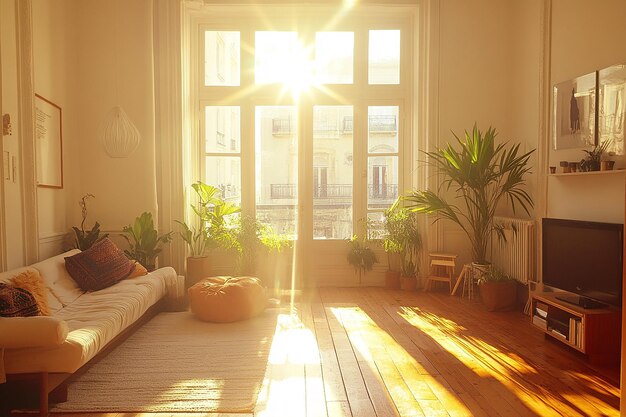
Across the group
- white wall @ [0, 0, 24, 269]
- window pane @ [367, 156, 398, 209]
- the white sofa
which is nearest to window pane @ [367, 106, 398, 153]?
window pane @ [367, 156, 398, 209]

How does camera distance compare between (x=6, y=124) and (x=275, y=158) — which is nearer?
(x=6, y=124)

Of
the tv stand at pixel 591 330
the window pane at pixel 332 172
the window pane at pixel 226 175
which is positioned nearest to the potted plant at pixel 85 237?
the window pane at pixel 226 175

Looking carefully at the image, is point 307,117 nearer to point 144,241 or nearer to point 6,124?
point 144,241

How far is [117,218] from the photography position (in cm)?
566

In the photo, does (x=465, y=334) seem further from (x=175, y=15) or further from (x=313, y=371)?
(x=175, y=15)

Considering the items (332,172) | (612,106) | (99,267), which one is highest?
(612,106)

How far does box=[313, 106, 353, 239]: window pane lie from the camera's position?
20.9 ft

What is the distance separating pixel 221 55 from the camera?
250 inches

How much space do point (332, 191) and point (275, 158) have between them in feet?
2.87

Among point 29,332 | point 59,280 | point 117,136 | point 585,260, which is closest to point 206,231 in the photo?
point 117,136

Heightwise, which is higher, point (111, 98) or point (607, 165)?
point (111, 98)

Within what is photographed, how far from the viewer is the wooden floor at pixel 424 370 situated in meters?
2.72

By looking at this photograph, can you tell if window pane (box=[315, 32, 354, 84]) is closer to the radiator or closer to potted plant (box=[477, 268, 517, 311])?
the radiator

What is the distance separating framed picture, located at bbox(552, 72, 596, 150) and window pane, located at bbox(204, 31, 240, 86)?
3899 mm
